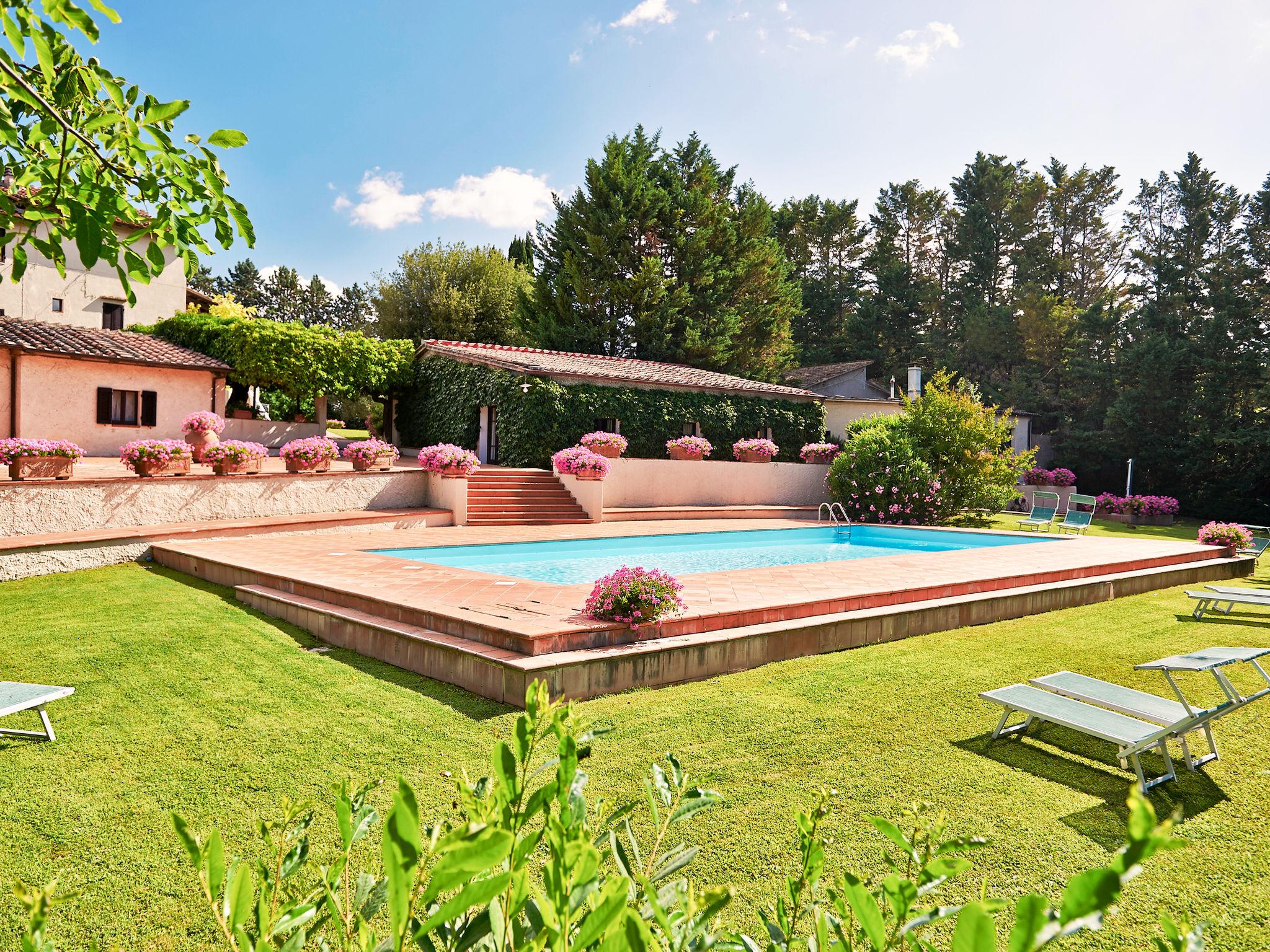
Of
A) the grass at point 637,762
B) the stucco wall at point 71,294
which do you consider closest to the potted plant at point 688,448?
the grass at point 637,762

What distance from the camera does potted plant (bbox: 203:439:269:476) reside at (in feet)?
41.4

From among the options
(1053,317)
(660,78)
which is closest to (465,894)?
(660,78)

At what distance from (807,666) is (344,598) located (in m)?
4.36

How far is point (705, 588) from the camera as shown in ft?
26.8

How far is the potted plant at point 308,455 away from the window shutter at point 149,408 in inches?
400

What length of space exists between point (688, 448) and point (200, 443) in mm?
11816

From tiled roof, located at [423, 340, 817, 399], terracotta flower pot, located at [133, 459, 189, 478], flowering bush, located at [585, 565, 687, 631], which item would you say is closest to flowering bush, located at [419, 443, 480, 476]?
terracotta flower pot, located at [133, 459, 189, 478]

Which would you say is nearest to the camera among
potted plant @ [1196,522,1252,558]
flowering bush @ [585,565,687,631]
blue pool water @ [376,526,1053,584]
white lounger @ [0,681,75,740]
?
white lounger @ [0,681,75,740]

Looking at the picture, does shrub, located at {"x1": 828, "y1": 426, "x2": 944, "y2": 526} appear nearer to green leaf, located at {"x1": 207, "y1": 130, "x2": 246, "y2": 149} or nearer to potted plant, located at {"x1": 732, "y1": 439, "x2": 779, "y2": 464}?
potted plant, located at {"x1": 732, "y1": 439, "x2": 779, "y2": 464}

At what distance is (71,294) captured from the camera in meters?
26.6

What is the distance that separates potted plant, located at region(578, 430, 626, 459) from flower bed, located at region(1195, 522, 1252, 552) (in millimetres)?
11956

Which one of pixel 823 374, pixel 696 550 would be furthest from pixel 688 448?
pixel 823 374

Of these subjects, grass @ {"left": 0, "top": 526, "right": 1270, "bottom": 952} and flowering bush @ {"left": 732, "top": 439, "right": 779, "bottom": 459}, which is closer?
grass @ {"left": 0, "top": 526, "right": 1270, "bottom": 952}

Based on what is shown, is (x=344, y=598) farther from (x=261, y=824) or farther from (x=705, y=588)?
(x=261, y=824)
